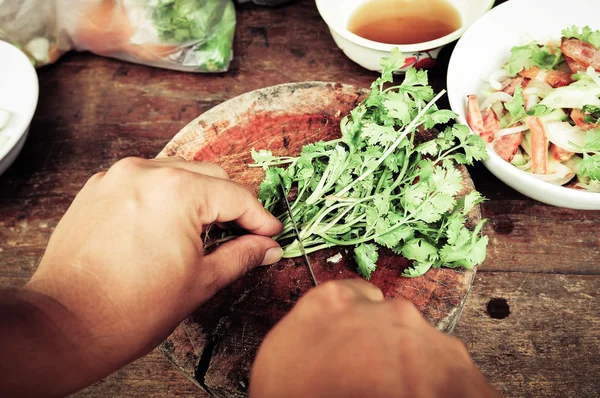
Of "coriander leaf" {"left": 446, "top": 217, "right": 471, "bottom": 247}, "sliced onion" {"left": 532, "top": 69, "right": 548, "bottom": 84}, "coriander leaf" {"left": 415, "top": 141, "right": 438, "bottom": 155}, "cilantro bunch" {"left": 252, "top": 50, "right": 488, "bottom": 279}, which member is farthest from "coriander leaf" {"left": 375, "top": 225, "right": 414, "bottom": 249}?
"sliced onion" {"left": 532, "top": 69, "right": 548, "bottom": 84}

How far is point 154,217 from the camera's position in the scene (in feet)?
3.40

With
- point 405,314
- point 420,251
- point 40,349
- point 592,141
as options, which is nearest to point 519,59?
point 592,141

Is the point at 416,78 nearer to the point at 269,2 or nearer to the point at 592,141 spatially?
the point at 592,141

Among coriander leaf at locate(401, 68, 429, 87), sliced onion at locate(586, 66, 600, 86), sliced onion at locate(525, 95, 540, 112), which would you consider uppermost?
coriander leaf at locate(401, 68, 429, 87)

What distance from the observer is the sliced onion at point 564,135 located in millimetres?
1471

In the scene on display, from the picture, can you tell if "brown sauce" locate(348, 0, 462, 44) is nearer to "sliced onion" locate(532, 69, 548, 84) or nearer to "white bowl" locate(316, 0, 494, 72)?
"white bowl" locate(316, 0, 494, 72)

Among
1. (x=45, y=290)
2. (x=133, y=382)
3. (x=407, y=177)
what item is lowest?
(x=133, y=382)

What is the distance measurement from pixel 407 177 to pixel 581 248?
0.67 meters

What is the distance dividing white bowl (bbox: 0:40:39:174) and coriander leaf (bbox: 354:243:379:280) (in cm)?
128

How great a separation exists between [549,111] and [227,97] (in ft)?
4.07

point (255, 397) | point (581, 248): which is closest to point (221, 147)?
point (255, 397)

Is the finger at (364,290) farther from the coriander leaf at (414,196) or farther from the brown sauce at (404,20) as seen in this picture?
the brown sauce at (404,20)

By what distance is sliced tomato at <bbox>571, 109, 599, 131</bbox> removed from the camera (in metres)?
1.46

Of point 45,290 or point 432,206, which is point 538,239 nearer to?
point 432,206
